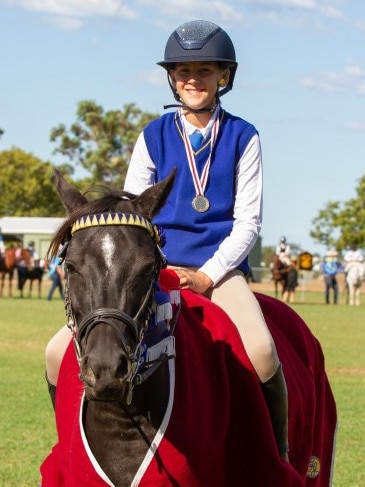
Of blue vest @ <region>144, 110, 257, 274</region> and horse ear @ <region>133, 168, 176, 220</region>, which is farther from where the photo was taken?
blue vest @ <region>144, 110, 257, 274</region>

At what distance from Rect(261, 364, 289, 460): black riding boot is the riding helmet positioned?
5.71 ft

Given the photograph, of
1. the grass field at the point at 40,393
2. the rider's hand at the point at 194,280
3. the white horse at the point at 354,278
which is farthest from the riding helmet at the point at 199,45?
the white horse at the point at 354,278

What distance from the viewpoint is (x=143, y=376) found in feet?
14.6

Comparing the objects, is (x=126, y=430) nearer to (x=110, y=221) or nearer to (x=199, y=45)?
(x=110, y=221)

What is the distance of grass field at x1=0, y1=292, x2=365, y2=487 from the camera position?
886 centimetres

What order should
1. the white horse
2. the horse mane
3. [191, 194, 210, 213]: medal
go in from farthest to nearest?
the white horse < [191, 194, 210, 213]: medal < the horse mane

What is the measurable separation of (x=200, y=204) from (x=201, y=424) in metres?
1.36

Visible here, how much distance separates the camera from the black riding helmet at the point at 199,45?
5.68 meters

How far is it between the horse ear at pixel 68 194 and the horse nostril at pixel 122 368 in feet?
2.97

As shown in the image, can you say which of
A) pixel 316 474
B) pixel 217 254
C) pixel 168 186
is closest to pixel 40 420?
pixel 316 474

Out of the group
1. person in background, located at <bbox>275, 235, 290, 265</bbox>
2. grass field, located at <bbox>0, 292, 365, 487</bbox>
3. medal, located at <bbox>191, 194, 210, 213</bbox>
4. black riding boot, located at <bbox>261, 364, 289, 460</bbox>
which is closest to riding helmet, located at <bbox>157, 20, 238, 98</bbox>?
medal, located at <bbox>191, 194, 210, 213</bbox>

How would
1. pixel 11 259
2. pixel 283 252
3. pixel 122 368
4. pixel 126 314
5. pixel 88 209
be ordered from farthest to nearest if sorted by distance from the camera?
pixel 283 252 → pixel 11 259 → pixel 88 209 → pixel 126 314 → pixel 122 368

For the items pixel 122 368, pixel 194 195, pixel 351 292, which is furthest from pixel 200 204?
pixel 351 292

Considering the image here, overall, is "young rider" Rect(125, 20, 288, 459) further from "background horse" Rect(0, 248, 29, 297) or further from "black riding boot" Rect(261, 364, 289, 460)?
"background horse" Rect(0, 248, 29, 297)
